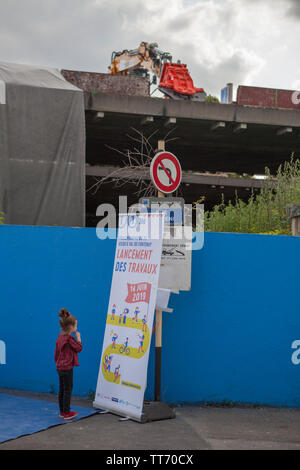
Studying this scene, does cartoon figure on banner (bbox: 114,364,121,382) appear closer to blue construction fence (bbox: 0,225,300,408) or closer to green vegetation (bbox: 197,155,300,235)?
blue construction fence (bbox: 0,225,300,408)

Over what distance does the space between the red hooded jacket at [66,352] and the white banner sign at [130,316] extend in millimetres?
608

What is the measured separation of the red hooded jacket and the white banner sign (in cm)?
61

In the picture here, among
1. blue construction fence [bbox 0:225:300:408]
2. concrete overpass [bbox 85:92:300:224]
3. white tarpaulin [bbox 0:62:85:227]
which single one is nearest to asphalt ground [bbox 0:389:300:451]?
blue construction fence [bbox 0:225:300:408]

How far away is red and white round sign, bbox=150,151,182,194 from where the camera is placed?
688cm

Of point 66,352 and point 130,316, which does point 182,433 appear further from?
point 66,352

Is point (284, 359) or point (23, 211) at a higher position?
point (23, 211)

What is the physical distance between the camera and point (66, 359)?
6.18 meters

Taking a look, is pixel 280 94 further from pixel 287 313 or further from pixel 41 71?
pixel 287 313

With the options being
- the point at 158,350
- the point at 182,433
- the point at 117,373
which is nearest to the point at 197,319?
the point at 158,350

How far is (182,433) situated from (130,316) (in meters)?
1.50

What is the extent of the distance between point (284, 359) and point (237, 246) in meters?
1.68

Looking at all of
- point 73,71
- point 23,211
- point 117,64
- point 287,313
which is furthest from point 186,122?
point 287,313

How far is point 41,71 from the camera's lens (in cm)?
1586

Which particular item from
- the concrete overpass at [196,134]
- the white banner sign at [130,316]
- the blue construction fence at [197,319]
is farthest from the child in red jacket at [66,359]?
the concrete overpass at [196,134]
